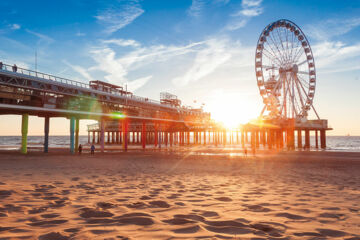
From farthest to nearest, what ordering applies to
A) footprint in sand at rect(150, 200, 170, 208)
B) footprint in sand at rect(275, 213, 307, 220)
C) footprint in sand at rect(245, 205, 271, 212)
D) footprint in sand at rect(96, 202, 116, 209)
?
footprint in sand at rect(150, 200, 170, 208), footprint in sand at rect(96, 202, 116, 209), footprint in sand at rect(245, 205, 271, 212), footprint in sand at rect(275, 213, 307, 220)

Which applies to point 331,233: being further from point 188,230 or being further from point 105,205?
point 105,205

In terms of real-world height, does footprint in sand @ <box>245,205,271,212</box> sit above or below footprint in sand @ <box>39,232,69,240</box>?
below

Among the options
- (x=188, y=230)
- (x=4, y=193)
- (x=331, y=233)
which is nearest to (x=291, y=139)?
(x=331, y=233)

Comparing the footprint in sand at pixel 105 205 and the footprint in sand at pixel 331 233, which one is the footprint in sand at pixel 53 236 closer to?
the footprint in sand at pixel 105 205

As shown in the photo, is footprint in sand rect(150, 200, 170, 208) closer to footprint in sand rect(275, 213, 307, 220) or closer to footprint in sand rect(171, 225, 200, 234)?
footprint in sand rect(171, 225, 200, 234)

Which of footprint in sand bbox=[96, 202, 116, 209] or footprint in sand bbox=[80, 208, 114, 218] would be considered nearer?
footprint in sand bbox=[80, 208, 114, 218]

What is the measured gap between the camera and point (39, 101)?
85.1 feet

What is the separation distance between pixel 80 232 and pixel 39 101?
26.7 m

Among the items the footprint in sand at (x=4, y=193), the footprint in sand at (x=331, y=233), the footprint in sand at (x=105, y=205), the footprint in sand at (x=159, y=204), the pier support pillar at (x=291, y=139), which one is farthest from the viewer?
the pier support pillar at (x=291, y=139)

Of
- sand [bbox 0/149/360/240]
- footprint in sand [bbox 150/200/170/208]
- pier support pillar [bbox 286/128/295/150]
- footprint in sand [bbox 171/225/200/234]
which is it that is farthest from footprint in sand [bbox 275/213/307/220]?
pier support pillar [bbox 286/128/295/150]

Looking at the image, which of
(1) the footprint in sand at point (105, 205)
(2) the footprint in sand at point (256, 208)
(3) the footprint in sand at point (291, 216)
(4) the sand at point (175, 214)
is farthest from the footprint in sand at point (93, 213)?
(3) the footprint in sand at point (291, 216)

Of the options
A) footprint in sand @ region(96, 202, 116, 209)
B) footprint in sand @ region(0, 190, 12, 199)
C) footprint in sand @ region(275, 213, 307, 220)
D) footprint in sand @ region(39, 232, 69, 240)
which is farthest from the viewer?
footprint in sand @ region(0, 190, 12, 199)

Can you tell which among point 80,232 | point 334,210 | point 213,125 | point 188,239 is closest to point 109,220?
point 80,232

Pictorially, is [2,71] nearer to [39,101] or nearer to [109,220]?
[39,101]
